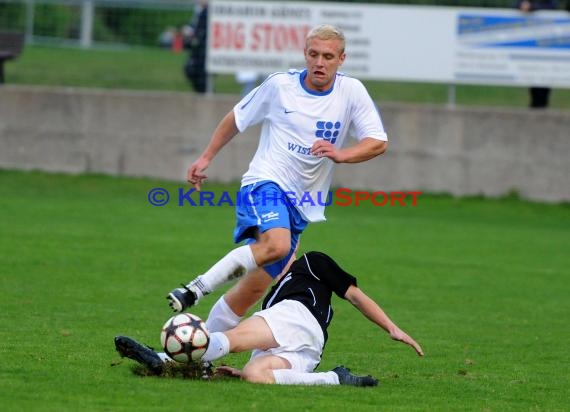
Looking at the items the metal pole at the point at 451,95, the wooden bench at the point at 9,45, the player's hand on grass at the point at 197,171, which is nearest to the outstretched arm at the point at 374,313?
the player's hand on grass at the point at 197,171

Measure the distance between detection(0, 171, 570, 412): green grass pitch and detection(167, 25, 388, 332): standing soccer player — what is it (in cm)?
75

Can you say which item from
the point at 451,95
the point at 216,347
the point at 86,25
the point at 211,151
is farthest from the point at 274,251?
the point at 86,25

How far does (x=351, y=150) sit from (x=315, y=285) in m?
0.92

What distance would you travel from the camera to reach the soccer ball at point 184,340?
6.99 metres

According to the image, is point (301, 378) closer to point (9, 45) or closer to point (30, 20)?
point (9, 45)

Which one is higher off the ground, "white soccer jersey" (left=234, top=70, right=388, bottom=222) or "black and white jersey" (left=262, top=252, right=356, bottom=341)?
"white soccer jersey" (left=234, top=70, right=388, bottom=222)

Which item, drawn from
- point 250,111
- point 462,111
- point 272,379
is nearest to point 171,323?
point 272,379

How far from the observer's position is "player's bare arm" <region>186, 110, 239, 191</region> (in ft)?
26.5

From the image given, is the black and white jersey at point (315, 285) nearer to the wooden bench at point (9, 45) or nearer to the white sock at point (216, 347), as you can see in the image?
the white sock at point (216, 347)

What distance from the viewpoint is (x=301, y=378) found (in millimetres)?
7289

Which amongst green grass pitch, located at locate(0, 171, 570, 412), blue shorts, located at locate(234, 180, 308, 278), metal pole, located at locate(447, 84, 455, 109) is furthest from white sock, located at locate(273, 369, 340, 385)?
metal pole, located at locate(447, 84, 455, 109)

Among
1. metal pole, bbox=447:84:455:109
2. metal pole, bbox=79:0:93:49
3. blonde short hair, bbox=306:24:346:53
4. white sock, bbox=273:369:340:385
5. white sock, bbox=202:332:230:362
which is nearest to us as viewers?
white sock, bbox=202:332:230:362

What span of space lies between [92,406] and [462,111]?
13.3 metres

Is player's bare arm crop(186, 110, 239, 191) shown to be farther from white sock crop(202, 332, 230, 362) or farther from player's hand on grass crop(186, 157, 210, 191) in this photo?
white sock crop(202, 332, 230, 362)
